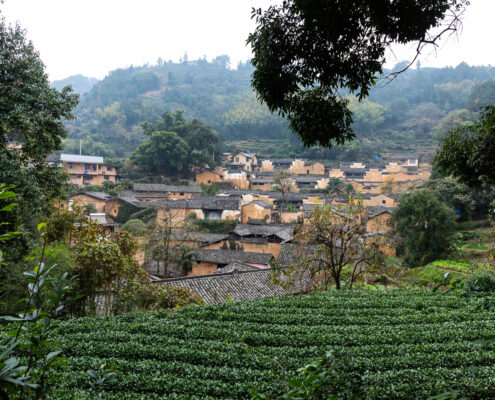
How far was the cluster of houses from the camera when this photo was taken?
136 ft

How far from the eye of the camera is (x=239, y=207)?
3136cm

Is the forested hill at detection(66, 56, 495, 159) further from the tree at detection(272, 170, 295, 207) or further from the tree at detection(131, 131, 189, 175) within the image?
the tree at detection(131, 131, 189, 175)

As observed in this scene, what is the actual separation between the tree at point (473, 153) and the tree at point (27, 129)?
871 cm

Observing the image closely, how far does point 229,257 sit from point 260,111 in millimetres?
54631

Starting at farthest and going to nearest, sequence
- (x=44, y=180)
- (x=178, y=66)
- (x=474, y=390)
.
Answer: (x=178, y=66) < (x=44, y=180) < (x=474, y=390)

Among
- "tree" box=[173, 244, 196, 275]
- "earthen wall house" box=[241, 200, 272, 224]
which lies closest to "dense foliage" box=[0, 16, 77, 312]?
"tree" box=[173, 244, 196, 275]

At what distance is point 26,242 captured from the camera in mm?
8367

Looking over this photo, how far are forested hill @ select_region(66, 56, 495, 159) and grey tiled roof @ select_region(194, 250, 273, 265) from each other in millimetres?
35490

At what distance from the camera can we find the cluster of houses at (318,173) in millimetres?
41312

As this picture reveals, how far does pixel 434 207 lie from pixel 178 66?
11362 centimetres

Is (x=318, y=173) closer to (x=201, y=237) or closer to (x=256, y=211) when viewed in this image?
(x=256, y=211)

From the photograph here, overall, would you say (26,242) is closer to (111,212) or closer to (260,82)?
(260,82)

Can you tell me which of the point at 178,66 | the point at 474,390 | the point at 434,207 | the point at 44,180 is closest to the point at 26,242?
the point at 44,180

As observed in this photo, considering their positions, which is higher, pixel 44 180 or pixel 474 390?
pixel 44 180
